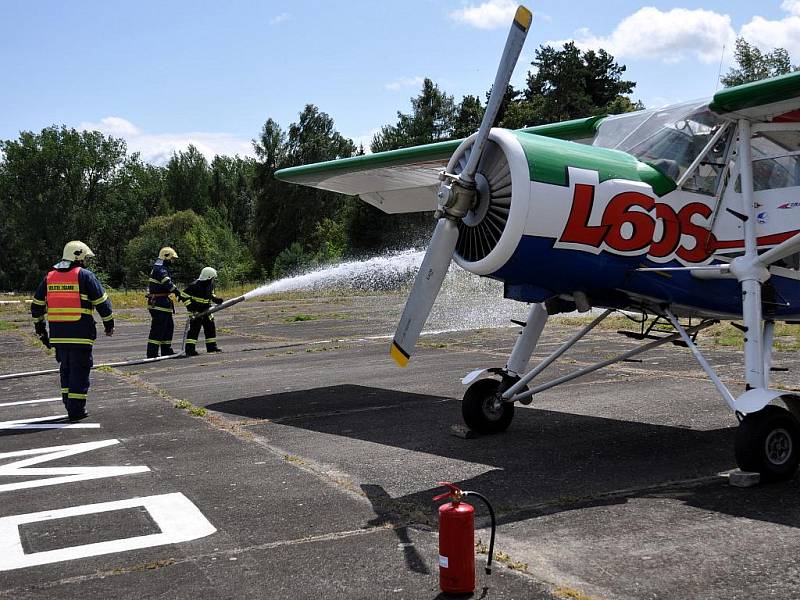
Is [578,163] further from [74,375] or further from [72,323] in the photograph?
[74,375]

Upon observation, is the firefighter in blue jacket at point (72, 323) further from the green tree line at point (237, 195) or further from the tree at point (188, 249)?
the tree at point (188, 249)

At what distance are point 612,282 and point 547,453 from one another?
1.72 metres

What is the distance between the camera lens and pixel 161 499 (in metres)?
6.24

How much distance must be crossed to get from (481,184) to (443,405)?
443 cm

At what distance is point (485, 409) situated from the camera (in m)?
8.58

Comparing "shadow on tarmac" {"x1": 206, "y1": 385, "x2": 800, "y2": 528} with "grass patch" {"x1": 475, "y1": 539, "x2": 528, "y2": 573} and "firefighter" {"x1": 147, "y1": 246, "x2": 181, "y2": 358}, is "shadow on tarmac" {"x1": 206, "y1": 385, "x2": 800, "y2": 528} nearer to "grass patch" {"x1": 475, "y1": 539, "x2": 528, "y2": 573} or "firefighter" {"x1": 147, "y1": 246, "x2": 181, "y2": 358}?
"grass patch" {"x1": 475, "y1": 539, "x2": 528, "y2": 573}

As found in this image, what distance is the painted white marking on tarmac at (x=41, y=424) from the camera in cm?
953

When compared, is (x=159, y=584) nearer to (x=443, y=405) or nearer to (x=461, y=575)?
(x=461, y=575)

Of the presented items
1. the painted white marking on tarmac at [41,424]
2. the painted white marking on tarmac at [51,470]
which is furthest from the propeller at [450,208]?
the painted white marking on tarmac at [41,424]

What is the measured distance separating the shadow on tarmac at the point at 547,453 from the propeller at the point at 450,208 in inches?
51.7

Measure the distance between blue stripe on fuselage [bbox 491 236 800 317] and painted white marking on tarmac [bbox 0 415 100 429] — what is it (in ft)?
17.5

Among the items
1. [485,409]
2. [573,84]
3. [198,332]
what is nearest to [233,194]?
[573,84]

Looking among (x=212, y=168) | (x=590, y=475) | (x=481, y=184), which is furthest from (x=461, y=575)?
(x=212, y=168)

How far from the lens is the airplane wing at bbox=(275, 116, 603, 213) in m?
10.9
